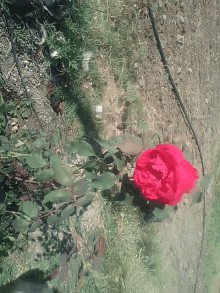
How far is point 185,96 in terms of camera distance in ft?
8.98

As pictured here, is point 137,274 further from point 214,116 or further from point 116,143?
point 214,116

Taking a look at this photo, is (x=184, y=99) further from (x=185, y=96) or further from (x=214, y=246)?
A: (x=214, y=246)

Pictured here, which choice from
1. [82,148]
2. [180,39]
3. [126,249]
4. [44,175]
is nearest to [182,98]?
[180,39]

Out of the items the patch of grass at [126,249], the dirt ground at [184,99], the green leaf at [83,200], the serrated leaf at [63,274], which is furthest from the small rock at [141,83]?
the serrated leaf at [63,274]

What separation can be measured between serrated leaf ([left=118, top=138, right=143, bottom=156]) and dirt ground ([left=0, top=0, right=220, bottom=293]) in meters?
0.80

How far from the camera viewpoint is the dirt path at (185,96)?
2.44 meters

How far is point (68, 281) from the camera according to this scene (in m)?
1.87

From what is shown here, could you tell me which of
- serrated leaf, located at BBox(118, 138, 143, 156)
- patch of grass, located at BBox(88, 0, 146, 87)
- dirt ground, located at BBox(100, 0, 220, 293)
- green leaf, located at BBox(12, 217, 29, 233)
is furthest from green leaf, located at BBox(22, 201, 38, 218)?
patch of grass, located at BBox(88, 0, 146, 87)

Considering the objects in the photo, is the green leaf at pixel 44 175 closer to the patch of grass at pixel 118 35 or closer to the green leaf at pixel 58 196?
the green leaf at pixel 58 196

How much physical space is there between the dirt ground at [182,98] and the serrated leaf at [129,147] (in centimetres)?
80

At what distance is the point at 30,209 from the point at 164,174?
0.63 m

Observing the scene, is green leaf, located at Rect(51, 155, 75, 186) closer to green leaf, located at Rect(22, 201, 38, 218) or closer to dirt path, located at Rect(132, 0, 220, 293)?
green leaf, located at Rect(22, 201, 38, 218)

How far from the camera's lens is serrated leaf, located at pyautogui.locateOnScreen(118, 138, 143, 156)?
3.71ft

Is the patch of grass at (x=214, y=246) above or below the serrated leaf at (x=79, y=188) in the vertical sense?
below
